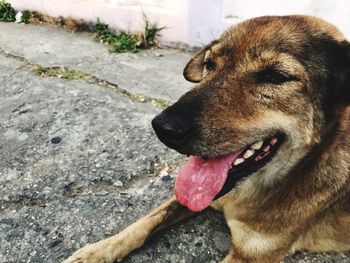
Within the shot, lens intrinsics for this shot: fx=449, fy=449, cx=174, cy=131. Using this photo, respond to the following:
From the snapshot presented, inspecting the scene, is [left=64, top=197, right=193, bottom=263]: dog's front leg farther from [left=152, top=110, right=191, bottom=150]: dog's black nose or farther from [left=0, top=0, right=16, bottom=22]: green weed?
[left=0, top=0, right=16, bottom=22]: green weed

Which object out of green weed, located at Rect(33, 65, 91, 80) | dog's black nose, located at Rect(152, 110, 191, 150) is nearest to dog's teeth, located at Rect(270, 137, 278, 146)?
dog's black nose, located at Rect(152, 110, 191, 150)

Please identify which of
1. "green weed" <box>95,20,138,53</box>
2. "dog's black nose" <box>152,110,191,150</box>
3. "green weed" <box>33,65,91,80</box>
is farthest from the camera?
"green weed" <box>95,20,138,53</box>

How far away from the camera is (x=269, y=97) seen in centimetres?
248

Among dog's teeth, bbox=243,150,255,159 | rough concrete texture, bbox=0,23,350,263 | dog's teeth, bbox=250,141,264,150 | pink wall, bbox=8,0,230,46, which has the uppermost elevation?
dog's teeth, bbox=250,141,264,150

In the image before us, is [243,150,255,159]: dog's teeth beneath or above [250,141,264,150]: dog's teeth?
beneath

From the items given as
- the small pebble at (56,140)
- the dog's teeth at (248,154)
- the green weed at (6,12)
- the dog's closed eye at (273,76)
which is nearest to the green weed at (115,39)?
the green weed at (6,12)

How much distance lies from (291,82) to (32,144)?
226 cm

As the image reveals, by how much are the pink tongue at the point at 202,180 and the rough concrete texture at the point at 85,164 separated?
58 cm

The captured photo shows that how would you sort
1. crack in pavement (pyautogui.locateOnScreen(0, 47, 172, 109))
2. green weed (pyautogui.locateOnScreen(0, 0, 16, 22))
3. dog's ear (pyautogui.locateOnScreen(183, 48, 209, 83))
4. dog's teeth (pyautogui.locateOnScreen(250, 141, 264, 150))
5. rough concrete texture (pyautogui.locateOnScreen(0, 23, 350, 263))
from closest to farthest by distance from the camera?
dog's teeth (pyautogui.locateOnScreen(250, 141, 264, 150)) < rough concrete texture (pyautogui.locateOnScreen(0, 23, 350, 263)) < dog's ear (pyautogui.locateOnScreen(183, 48, 209, 83)) < crack in pavement (pyautogui.locateOnScreen(0, 47, 172, 109)) < green weed (pyautogui.locateOnScreen(0, 0, 16, 22))

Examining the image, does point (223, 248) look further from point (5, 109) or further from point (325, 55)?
point (5, 109)

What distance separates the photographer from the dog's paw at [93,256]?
9.16ft

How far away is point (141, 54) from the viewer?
212 inches

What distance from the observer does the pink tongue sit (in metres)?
2.47

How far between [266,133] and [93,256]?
1.33 m
